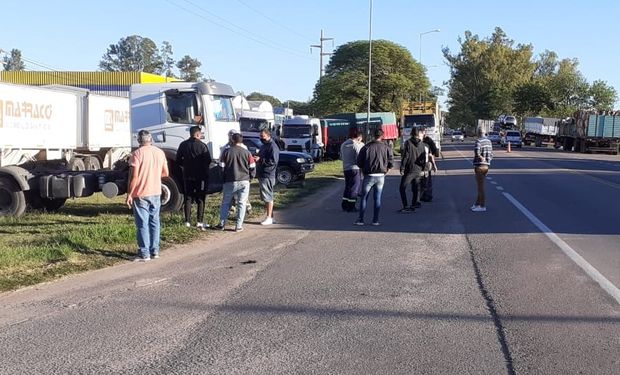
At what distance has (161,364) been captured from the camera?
505 cm

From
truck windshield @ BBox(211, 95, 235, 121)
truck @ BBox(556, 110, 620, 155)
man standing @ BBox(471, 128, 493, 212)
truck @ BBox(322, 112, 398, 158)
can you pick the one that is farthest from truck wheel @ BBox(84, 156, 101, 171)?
truck @ BBox(556, 110, 620, 155)

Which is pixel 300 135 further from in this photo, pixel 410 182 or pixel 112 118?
pixel 410 182

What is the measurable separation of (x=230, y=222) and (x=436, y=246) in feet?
14.8

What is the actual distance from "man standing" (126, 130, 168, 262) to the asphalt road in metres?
0.39

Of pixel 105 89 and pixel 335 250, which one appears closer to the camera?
pixel 335 250

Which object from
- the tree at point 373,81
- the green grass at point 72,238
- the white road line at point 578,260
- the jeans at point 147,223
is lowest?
the green grass at point 72,238

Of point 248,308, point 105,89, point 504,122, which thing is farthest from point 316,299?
point 504,122

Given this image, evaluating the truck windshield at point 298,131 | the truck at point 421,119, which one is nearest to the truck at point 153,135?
the truck windshield at point 298,131

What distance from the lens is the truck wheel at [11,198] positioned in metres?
13.9

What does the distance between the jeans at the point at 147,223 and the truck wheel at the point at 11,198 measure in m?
5.71

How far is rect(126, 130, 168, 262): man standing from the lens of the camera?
934 cm

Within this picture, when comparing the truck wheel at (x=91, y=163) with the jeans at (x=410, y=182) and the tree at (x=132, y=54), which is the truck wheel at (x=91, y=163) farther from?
the tree at (x=132, y=54)

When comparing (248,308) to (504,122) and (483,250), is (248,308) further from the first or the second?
(504,122)

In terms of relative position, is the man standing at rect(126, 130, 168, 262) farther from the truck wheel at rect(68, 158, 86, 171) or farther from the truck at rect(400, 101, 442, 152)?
the truck at rect(400, 101, 442, 152)
